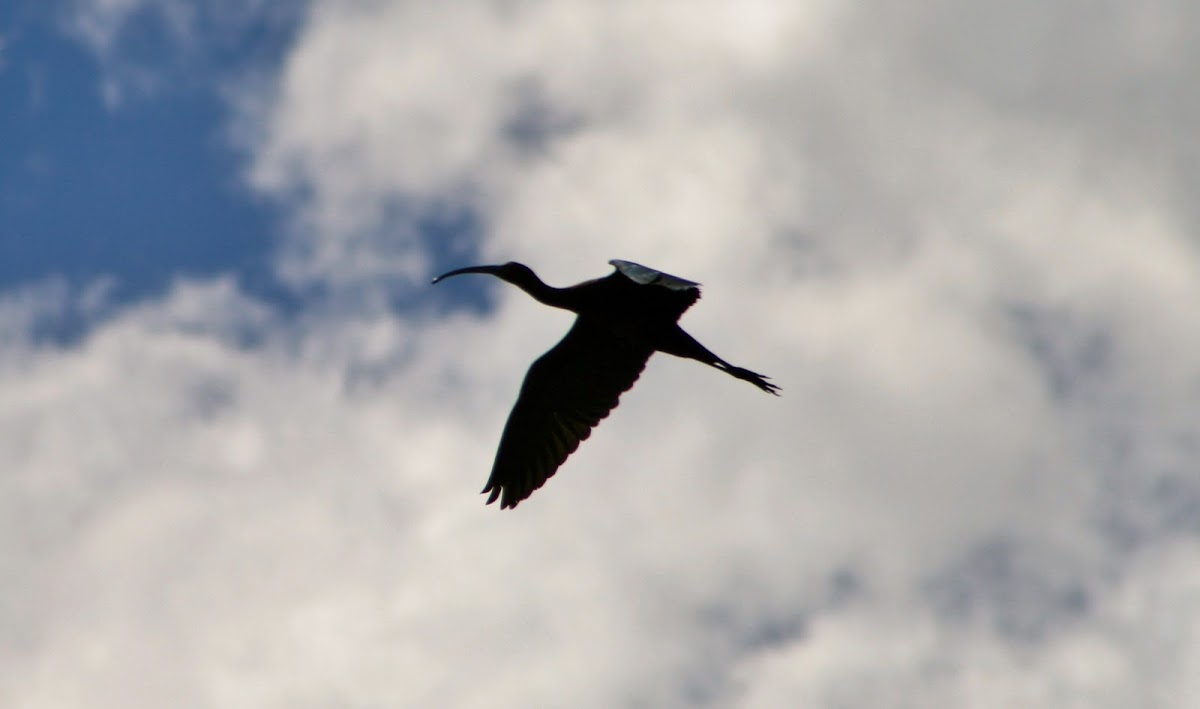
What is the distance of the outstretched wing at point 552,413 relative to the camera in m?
14.2

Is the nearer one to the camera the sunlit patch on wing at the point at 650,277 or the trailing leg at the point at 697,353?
the sunlit patch on wing at the point at 650,277

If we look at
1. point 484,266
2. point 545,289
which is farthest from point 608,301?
point 484,266

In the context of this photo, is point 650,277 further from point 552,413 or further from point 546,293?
point 552,413

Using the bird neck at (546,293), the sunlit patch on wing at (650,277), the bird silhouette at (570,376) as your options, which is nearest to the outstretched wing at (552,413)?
the bird silhouette at (570,376)

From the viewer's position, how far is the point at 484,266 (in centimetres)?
1426

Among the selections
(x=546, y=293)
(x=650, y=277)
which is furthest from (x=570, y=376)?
(x=650, y=277)

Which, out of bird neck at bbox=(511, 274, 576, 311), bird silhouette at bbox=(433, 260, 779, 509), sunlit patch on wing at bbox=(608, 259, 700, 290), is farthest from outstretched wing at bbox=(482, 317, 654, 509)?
sunlit patch on wing at bbox=(608, 259, 700, 290)

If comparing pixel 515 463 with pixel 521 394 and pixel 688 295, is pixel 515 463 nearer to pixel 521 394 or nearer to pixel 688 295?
pixel 521 394

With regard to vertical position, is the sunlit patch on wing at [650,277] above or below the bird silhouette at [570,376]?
below

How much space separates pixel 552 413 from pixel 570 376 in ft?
1.38

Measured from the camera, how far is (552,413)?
14.4 m

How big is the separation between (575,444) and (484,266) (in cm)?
188

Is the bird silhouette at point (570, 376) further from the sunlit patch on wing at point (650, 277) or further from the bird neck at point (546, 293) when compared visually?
the sunlit patch on wing at point (650, 277)

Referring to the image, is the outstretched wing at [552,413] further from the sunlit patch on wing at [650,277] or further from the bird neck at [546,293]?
the sunlit patch on wing at [650,277]
